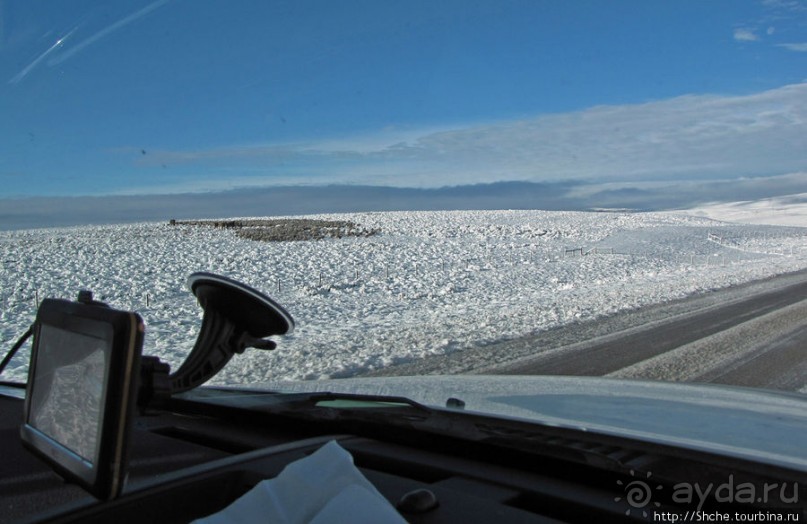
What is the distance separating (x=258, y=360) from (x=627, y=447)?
6403 millimetres

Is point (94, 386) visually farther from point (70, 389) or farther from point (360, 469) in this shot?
point (360, 469)

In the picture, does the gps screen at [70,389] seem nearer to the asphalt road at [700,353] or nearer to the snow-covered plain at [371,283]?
the snow-covered plain at [371,283]

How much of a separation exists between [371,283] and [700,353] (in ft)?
36.5

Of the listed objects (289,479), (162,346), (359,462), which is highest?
(289,479)

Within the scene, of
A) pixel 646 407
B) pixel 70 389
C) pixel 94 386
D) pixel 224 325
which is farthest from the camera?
pixel 646 407

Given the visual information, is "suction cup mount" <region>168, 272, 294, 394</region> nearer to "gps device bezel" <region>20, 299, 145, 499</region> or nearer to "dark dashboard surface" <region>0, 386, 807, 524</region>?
"dark dashboard surface" <region>0, 386, 807, 524</region>

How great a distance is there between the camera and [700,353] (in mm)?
8297

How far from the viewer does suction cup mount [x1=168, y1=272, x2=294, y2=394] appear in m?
2.31

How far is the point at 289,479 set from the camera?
1.70 m

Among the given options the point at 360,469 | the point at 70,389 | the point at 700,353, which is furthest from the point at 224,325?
the point at 700,353

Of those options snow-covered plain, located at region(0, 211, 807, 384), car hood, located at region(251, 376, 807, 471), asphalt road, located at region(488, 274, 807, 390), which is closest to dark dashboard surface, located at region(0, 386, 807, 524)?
car hood, located at region(251, 376, 807, 471)

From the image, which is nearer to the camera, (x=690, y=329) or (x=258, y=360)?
(x=258, y=360)

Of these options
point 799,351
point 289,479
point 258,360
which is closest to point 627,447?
point 289,479

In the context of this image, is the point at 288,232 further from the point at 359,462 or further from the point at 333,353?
the point at 359,462
